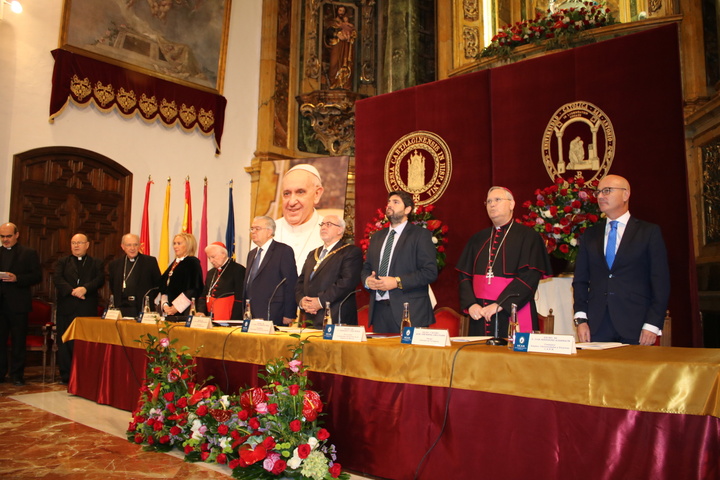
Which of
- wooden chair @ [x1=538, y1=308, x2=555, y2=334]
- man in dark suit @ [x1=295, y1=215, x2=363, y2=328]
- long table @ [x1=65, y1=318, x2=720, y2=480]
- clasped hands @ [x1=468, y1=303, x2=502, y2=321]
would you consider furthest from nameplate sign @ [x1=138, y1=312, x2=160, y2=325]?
wooden chair @ [x1=538, y1=308, x2=555, y2=334]

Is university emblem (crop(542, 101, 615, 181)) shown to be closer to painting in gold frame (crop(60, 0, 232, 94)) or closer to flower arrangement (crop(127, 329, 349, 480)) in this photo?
flower arrangement (crop(127, 329, 349, 480))

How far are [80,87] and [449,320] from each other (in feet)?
16.4

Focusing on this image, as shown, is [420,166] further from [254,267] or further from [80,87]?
[80,87]

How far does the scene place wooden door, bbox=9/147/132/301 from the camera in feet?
21.0

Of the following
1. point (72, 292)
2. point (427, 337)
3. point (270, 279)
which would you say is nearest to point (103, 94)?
point (72, 292)

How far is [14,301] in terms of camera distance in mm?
5344

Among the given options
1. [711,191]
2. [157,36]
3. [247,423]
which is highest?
[157,36]

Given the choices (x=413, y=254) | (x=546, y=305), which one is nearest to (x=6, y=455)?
(x=413, y=254)

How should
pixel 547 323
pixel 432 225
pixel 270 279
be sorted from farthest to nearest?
pixel 432 225 < pixel 270 279 < pixel 547 323

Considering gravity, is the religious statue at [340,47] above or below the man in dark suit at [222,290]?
above

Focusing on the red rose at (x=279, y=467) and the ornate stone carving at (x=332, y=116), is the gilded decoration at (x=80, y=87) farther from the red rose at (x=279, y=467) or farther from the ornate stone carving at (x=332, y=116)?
the red rose at (x=279, y=467)

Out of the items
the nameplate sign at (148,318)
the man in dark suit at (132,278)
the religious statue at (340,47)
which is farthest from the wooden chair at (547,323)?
the religious statue at (340,47)

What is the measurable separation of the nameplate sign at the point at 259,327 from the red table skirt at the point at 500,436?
417 millimetres

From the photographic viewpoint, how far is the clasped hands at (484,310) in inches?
108
